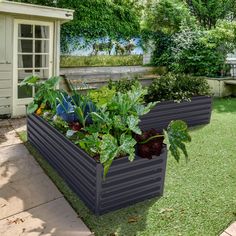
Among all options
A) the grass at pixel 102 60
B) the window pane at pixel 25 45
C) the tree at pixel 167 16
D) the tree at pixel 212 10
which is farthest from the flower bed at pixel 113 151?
the tree at pixel 212 10

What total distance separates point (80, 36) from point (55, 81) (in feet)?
18.6

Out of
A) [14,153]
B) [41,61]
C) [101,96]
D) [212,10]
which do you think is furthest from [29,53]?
[212,10]

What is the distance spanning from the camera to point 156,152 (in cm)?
267

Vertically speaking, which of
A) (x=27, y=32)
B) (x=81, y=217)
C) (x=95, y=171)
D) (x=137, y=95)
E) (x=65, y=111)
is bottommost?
(x=81, y=217)

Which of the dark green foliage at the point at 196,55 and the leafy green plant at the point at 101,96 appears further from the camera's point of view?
the dark green foliage at the point at 196,55

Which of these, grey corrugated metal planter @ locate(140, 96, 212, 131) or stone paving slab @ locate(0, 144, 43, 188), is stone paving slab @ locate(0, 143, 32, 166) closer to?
stone paving slab @ locate(0, 144, 43, 188)

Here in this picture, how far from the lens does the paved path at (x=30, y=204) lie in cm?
236

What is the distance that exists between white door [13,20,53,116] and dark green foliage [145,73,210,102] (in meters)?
2.30

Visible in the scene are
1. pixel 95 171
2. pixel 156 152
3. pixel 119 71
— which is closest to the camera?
pixel 95 171

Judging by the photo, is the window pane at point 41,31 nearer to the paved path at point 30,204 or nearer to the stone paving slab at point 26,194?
the paved path at point 30,204

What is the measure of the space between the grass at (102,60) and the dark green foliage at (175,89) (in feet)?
13.7

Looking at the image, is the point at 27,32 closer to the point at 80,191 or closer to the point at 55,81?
the point at 55,81

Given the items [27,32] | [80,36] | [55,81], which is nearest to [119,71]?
[80,36]

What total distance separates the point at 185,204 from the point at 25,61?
428cm
